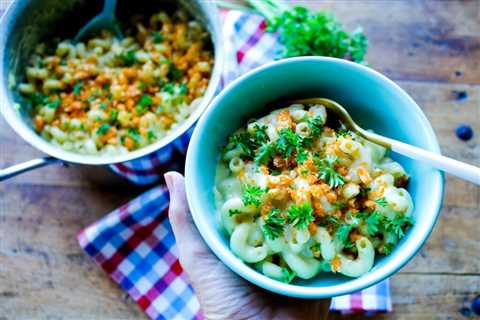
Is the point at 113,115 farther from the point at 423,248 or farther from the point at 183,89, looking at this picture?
the point at 423,248

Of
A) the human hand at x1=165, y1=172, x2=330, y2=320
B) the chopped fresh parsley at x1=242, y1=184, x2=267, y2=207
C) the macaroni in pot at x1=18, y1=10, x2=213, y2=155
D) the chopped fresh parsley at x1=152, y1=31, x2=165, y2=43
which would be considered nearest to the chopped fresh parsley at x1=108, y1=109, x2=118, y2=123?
the macaroni in pot at x1=18, y1=10, x2=213, y2=155

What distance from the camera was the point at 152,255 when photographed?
5.64ft

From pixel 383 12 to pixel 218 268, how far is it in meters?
1.09

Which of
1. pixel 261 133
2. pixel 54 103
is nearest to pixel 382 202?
pixel 261 133

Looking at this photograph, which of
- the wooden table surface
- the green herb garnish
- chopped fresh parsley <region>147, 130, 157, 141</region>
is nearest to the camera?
the green herb garnish

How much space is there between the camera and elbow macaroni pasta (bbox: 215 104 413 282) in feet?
3.59

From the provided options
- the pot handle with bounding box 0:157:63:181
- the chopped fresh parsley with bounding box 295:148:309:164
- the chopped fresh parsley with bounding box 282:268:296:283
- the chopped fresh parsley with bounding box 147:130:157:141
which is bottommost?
the pot handle with bounding box 0:157:63:181

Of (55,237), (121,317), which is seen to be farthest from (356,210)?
(55,237)

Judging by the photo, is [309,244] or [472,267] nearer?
[309,244]

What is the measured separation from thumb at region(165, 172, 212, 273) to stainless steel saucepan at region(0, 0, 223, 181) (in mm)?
179

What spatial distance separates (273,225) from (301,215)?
0.07 m

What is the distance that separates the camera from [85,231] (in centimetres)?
168

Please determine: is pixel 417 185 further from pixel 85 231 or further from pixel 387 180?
pixel 85 231

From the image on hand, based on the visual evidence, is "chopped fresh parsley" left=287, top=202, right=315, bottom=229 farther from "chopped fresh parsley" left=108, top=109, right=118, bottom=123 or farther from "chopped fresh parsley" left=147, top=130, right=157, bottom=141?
"chopped fresh parsley" left=108, top=109, right=118, bottom=123
